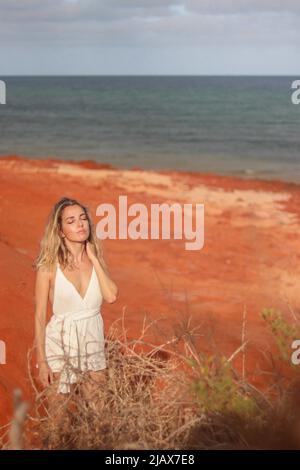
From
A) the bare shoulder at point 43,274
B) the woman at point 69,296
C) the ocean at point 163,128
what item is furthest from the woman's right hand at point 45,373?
the ocean at point 163,128

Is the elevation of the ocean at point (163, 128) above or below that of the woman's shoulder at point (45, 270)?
above

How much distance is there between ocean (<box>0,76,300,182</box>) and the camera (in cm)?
2575

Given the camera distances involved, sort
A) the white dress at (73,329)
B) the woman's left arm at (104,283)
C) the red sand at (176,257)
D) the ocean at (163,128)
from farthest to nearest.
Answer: the ocean at (163,128) → the red sand at (176,257) → the woman's left arm at (104,283) → the white dress at (73,329)

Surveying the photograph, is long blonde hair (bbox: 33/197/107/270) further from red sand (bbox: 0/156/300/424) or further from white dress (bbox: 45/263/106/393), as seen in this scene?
red sand (bbox: 0/156/300/424)

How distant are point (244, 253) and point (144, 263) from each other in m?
2.92

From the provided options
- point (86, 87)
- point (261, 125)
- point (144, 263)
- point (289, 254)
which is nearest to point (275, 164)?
point (261, 125)

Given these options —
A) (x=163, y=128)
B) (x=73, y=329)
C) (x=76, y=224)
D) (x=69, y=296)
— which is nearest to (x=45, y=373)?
(x=73, y=329)

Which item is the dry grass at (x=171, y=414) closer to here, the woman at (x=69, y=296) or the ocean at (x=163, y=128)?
the woman at (x=69, y=296)

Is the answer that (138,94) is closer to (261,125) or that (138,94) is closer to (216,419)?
(261,125)

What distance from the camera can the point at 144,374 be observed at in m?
4.35

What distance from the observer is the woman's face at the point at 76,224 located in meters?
4.22

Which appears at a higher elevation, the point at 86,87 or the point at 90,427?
the point at 86,87

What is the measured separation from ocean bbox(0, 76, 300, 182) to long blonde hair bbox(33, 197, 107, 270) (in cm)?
1775

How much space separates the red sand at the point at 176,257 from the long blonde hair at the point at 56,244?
4.53ft
